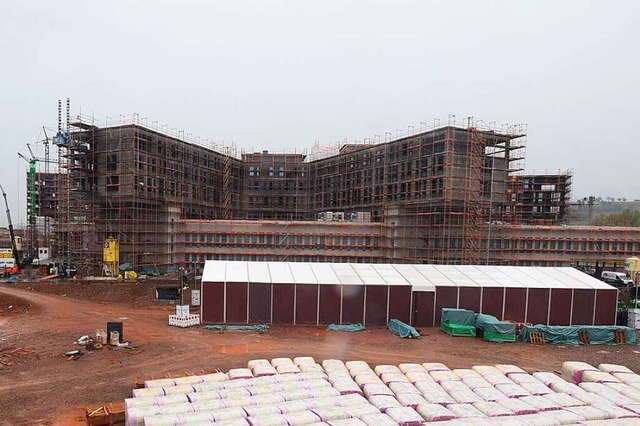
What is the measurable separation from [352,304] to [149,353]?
40.8 feet

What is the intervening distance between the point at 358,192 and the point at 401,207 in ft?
34.0

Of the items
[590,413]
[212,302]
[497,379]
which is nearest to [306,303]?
[212,302]

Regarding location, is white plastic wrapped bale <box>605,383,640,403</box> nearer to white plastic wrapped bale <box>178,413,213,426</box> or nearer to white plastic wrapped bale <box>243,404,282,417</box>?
white plastic wrapped bale <box>243,404,282,417</box>

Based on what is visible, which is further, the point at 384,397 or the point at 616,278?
the point at 616,278

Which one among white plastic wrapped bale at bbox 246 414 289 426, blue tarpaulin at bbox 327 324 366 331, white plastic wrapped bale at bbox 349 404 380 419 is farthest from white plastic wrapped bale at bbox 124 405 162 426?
blue tarpaulin at bbox 327 324 366 331

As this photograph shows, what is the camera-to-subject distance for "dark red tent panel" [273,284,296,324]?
91.4 feet

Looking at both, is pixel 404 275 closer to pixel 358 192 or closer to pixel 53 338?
pixel 53 338

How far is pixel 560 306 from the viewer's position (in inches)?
1141

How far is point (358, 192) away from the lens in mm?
56781

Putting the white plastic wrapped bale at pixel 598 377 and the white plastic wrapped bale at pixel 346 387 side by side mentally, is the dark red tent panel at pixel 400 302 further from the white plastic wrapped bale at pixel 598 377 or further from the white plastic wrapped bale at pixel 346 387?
the white plastic wrapped bale at pixel 346 387

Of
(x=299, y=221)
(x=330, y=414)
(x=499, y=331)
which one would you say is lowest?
(x=499, y=331)

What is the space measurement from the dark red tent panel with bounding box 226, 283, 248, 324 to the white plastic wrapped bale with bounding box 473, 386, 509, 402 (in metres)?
16.4

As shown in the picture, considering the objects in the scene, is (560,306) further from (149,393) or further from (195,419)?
(149,393)

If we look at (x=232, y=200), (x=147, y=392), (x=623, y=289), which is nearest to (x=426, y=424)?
(x=147, y=392)
